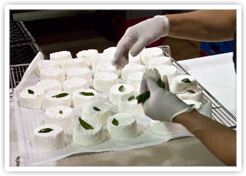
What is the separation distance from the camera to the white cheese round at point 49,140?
1684 mm

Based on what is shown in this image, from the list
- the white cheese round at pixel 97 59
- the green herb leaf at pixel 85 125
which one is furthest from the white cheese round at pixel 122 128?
the white cheese round at pixel 97 59

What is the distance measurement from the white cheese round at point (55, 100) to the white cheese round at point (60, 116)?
91 millimetres

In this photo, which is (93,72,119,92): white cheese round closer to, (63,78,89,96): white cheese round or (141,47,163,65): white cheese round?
(63,78,89,96): white cheese round

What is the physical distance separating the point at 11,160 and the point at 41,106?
0.43 m

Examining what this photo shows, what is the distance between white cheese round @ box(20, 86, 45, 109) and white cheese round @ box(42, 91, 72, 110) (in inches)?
1.4

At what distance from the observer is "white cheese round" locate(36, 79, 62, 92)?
2.16 meters

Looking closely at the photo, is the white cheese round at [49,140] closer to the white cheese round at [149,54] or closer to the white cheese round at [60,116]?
the white cheese round at [60,116]

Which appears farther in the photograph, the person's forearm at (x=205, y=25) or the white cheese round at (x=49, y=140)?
the person's forearm at (x=205, y=25)

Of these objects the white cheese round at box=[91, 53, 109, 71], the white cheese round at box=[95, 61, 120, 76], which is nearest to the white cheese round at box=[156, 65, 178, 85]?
the white cheese round at box=[95, 61, 120, 76]

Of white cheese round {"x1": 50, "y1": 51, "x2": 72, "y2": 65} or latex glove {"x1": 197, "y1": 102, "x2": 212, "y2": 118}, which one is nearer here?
latex glove {"x1": 197, "y1": 102, "x2": 212, "y2": 118}

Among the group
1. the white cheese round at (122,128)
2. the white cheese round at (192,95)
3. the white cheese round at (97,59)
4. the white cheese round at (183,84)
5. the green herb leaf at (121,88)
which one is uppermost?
the white cheese round at (97,59)

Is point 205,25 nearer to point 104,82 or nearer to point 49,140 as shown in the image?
point 104,82

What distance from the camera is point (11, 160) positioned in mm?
1740
